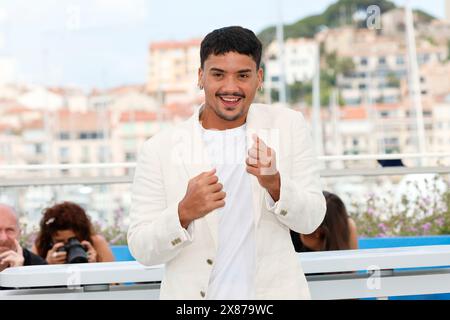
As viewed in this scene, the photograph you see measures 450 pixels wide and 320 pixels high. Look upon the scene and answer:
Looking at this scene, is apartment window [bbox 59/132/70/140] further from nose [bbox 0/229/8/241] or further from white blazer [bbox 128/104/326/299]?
white blazer [bbox 128/104/326/299]

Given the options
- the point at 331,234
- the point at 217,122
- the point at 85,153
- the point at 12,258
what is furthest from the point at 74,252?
the point at 85,153

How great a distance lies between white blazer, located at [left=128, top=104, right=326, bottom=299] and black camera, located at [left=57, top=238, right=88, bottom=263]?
4.44ft

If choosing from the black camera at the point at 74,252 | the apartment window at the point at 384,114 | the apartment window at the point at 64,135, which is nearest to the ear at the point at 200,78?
the black camera at the point at 74,252

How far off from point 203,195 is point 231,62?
0.75 ft

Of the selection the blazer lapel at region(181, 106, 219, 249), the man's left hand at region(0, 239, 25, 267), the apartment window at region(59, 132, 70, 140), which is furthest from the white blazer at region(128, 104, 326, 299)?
the apartment window at region(59, 132, 70, 140)

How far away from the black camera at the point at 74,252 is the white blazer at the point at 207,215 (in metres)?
Answer: 1.35

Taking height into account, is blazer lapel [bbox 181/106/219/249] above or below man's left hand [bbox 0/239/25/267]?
above

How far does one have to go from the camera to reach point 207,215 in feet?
4.63

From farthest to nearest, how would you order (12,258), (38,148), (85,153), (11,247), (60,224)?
(38,148) < (85,153) < (60,224) < (11,247) < (12,258)

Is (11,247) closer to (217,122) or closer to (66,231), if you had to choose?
(66,231)

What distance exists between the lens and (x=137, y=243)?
1420 mm

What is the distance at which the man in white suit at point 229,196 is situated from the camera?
1.42 m

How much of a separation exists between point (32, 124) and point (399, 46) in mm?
21342

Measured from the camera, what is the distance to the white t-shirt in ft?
4.68
